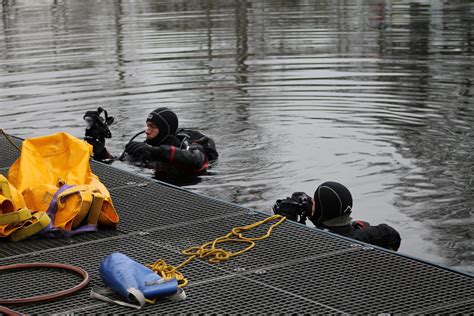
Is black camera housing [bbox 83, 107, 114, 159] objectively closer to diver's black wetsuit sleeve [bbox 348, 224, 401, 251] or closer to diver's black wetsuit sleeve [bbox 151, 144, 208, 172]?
diver's black wetsuit sleeve [bbox 151, 144, 208, 172]

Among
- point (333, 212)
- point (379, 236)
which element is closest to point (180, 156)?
point (333, 212)

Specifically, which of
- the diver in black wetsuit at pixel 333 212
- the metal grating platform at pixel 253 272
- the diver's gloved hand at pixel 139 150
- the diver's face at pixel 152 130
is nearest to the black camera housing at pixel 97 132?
the diver's gloved hand at pixel 139 150

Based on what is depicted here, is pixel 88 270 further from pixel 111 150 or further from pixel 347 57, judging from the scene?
pixel 347 57

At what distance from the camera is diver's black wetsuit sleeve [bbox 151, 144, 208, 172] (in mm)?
9305

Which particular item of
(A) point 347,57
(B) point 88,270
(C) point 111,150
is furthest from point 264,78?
(B) point 88,270

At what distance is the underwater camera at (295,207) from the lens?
7.01 metres

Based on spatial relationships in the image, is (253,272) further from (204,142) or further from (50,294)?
(204,142)

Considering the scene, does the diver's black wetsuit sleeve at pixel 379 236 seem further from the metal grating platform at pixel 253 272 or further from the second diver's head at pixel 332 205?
the metal grating platform at pixel 253 272

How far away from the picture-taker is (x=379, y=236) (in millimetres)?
6703

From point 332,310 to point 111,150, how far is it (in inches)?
227

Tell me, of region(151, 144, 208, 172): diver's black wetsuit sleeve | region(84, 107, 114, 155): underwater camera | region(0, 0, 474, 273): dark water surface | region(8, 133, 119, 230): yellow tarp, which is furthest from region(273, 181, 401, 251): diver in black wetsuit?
region(84, 107, 114, 155): underwater camera

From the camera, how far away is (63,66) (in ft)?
57.6

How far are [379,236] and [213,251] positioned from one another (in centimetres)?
124

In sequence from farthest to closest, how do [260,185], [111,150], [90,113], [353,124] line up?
[353,124], [111,150], [90,113], [260,185]
